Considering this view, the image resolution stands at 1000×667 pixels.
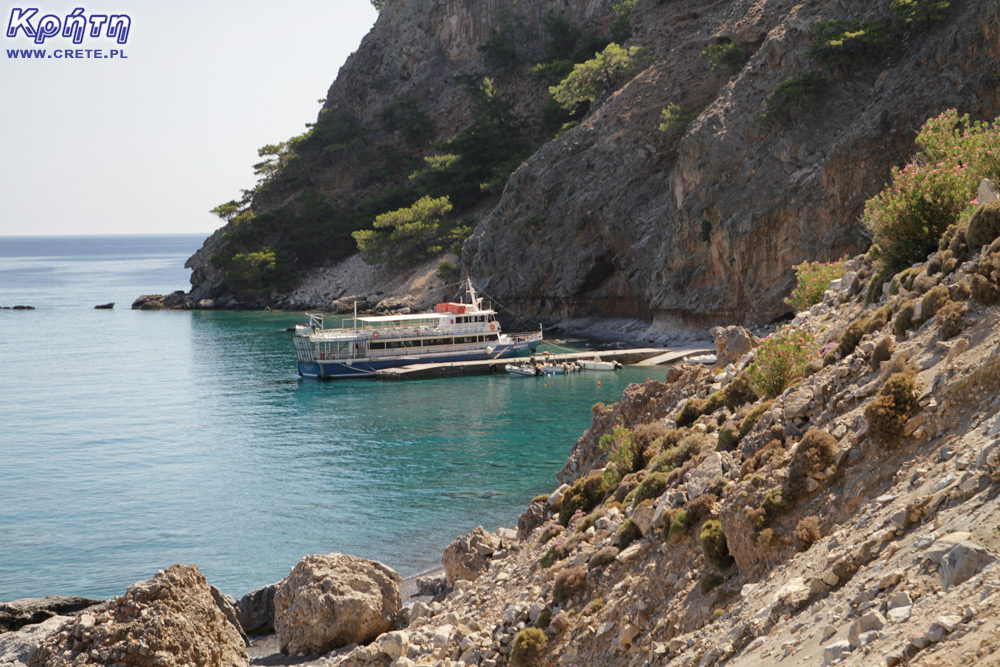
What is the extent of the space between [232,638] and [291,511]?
20.2 metres

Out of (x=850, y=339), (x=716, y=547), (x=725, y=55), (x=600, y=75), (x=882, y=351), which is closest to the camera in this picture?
(x=716, y=547)

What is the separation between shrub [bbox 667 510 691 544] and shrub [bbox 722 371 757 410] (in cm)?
477

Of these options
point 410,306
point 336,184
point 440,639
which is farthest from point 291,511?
point 336,184

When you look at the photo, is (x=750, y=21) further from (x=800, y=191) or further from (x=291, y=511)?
(x=291, y=511)

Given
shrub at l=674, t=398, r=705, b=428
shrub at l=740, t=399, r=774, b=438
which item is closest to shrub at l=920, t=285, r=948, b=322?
shrub at l=740, t=399, r=774, b=438

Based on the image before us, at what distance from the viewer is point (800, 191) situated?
71.6 m

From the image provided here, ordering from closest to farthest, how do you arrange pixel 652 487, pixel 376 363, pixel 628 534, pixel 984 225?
pixel 984 225 → pixel 628 534 → pixel 652 487 → pixel 376 363

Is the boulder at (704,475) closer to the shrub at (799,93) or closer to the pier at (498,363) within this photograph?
the pier at (498,363)

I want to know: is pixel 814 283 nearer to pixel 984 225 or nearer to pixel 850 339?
pixel 850 339

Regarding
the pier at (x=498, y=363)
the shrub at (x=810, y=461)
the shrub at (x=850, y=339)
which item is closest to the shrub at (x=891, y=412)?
the shrub at (x=810, y=461)

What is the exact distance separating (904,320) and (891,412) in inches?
129

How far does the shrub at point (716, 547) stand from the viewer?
13.0 metres

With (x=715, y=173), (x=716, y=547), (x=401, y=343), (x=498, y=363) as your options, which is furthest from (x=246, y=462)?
(x=715, y=173)

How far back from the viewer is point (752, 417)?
16.1 meters
